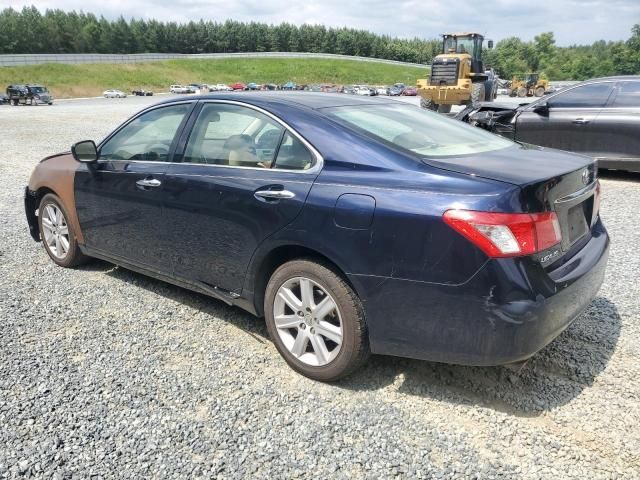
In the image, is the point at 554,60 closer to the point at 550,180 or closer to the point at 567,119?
the point at 567,119

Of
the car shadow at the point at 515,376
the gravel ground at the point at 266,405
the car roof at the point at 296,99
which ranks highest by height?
the car roof at the point at 296,99

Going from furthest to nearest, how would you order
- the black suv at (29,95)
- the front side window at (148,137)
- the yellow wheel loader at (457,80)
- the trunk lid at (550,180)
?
1. the black suv at (29,95)
2. the yellow wheel loader at (457,80)
3. the front side window at (148,137)
4. the trunk lid at (550,180)

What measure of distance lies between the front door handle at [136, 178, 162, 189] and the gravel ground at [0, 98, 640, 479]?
944 millimetres

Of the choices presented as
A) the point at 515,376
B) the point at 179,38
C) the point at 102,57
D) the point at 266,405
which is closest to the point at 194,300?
the point at 266,405

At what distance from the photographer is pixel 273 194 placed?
3.13 meters

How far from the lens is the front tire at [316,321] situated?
9.47 feet

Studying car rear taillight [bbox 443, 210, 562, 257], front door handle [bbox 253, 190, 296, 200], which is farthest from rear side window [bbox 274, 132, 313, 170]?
car rear taillight [bbox 443, 210, 562, 257]

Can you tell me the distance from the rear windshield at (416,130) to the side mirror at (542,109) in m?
5.96

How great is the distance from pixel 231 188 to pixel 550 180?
5.98 ft

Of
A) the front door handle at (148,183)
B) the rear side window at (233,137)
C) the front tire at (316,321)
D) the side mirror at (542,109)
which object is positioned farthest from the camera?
the side mirror at (542,109)

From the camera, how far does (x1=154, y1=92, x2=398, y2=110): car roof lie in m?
3.48

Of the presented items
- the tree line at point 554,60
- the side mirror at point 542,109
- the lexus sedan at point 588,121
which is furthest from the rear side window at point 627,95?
the tree line at point 554,60

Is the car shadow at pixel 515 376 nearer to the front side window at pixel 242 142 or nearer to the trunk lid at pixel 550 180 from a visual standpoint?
the trunk lid at pixel 550 180

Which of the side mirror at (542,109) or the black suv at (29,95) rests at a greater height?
the side mirror at (542,109)
